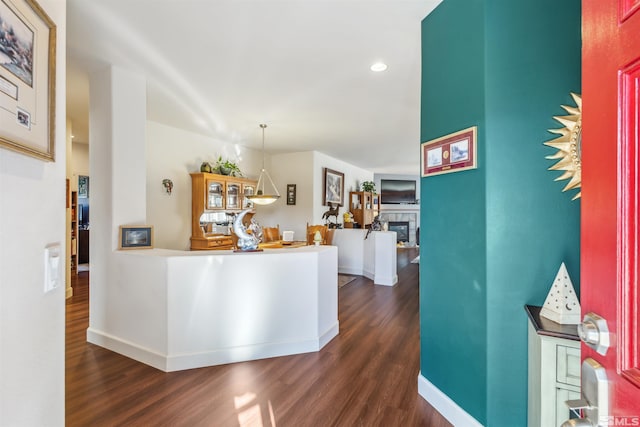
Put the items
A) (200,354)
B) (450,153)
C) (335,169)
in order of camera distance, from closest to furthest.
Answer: (450,153), (200,354), (335,169)

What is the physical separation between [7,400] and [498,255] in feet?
6.45

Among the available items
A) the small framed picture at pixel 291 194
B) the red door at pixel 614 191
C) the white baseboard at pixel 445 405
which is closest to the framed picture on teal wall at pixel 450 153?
the red door at pixel 614 191

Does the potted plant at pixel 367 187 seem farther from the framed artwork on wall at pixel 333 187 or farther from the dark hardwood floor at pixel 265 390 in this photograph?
the dark hardwood floor at pixel 265 390

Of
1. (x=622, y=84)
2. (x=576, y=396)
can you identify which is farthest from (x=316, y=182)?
(x=622, y=84)

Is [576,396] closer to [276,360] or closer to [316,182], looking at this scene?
[276,360]

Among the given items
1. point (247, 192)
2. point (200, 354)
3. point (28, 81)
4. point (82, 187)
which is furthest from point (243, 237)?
point (82, 187)

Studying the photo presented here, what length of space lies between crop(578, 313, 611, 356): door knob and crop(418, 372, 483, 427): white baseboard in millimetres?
1374

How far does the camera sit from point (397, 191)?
37.0 ft

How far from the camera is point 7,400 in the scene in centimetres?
77

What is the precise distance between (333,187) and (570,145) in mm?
6071

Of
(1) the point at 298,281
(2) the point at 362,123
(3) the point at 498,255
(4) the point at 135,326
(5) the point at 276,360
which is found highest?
(2) the point at 362,123

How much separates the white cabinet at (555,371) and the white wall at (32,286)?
1.84 metres

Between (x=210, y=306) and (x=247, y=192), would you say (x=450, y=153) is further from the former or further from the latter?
(x=247, y=192)

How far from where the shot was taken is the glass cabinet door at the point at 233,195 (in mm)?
5297
